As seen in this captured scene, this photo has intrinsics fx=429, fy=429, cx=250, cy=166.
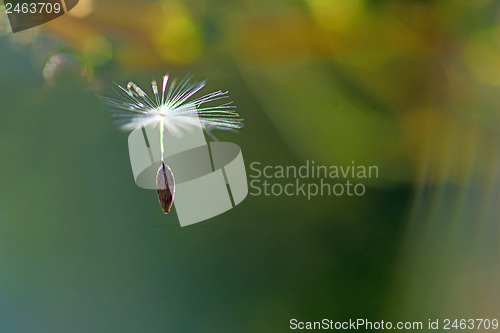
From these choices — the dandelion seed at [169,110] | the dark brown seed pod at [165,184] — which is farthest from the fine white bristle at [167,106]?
the dark brown seed pod at [165,184]

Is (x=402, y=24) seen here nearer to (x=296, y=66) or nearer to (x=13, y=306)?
(x=296, y=66)

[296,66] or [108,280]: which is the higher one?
[296,66]

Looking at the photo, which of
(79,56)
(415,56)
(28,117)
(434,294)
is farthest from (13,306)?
(415,56)

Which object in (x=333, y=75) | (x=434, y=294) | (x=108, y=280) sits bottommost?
(x=434, y=294)

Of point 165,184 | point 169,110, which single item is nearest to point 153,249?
point 165,184

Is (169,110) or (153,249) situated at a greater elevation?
(169,110)

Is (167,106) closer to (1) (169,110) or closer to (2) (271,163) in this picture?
(1) (169,110)

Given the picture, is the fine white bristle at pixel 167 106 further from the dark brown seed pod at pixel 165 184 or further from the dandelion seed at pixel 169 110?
the dark brown seed pod at pixel 165 184
